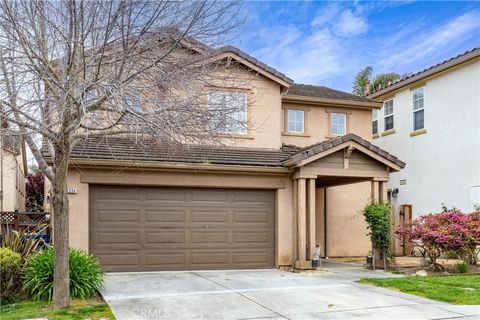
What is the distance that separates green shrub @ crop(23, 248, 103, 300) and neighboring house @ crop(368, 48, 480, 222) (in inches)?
498

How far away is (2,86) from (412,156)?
1554 centimetres

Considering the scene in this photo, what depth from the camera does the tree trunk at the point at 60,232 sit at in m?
8.48

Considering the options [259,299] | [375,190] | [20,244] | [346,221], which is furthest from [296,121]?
[20,244]

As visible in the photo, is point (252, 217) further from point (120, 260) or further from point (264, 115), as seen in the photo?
point (120, 260)

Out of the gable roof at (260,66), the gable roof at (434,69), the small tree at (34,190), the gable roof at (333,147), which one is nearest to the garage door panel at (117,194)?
the gable roof at (333,147)

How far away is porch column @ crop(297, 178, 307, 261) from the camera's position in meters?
13.5

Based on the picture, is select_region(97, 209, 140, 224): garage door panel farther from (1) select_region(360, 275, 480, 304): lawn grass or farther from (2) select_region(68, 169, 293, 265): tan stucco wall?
(1) select_region(360, 275, 480, 304): lawn grass

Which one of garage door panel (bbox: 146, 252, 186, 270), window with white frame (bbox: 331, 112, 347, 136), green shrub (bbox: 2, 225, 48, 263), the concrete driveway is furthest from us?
window with white frame (bbox: 331, 112, 347, 136)

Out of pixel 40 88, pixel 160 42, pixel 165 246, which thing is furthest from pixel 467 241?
pixel 40 88

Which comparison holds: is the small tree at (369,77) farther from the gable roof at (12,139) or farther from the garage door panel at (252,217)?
the gable roof at (12,139)

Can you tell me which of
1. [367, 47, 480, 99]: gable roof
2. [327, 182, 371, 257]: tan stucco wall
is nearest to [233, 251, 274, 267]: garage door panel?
[327, 182, 371, 257]: tan stucco wall

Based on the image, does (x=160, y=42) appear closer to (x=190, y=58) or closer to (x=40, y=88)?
(x=190, y=58)

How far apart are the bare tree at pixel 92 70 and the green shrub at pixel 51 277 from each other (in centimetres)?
61

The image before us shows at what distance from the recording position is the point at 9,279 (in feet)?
31.0
